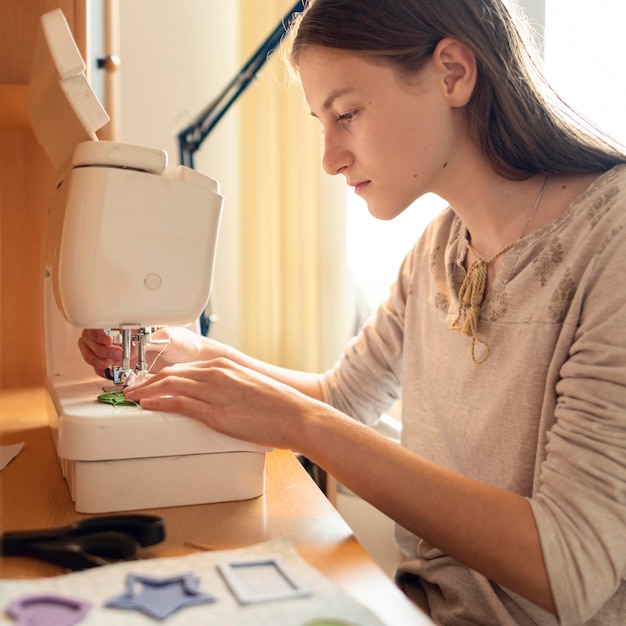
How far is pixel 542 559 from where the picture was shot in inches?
28.2

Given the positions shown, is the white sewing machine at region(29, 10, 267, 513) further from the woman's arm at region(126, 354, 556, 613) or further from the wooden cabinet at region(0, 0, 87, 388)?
the wooden cabinet at region(0, 0, 87, 388)

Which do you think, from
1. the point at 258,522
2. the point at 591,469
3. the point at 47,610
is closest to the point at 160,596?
the point at 47,610

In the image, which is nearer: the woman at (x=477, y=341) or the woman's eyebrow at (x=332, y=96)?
the woman at (x=477, y=341)

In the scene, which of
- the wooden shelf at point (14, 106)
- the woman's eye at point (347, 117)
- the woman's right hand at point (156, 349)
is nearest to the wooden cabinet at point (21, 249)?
the wooden shelf at point (14, 106)

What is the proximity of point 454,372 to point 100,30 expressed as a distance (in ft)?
3.56

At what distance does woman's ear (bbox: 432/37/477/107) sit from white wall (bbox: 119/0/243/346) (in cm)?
148

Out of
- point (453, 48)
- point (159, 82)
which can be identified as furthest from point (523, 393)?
point (159, 82)

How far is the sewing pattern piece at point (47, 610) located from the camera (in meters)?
0.51

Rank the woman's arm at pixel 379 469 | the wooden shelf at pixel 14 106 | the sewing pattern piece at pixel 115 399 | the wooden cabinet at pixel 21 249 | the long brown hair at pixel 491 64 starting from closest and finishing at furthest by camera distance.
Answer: the woman's arm at pixel 379 469 < the sewing pattern piece at pixel 115 399 < the long brown hair at pixel 491 64 < the wooden shelf at pixel 14 106 < the wooden cabinet at pixel 21 249

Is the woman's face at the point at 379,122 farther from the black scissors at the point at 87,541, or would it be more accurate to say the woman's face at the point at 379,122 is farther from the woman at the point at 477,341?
the black scissors at the point at 87,541

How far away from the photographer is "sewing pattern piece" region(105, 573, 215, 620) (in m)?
0.53

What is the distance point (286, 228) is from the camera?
7.46 feet

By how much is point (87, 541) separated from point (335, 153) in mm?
623

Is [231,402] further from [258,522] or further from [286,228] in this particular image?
[286,228]
